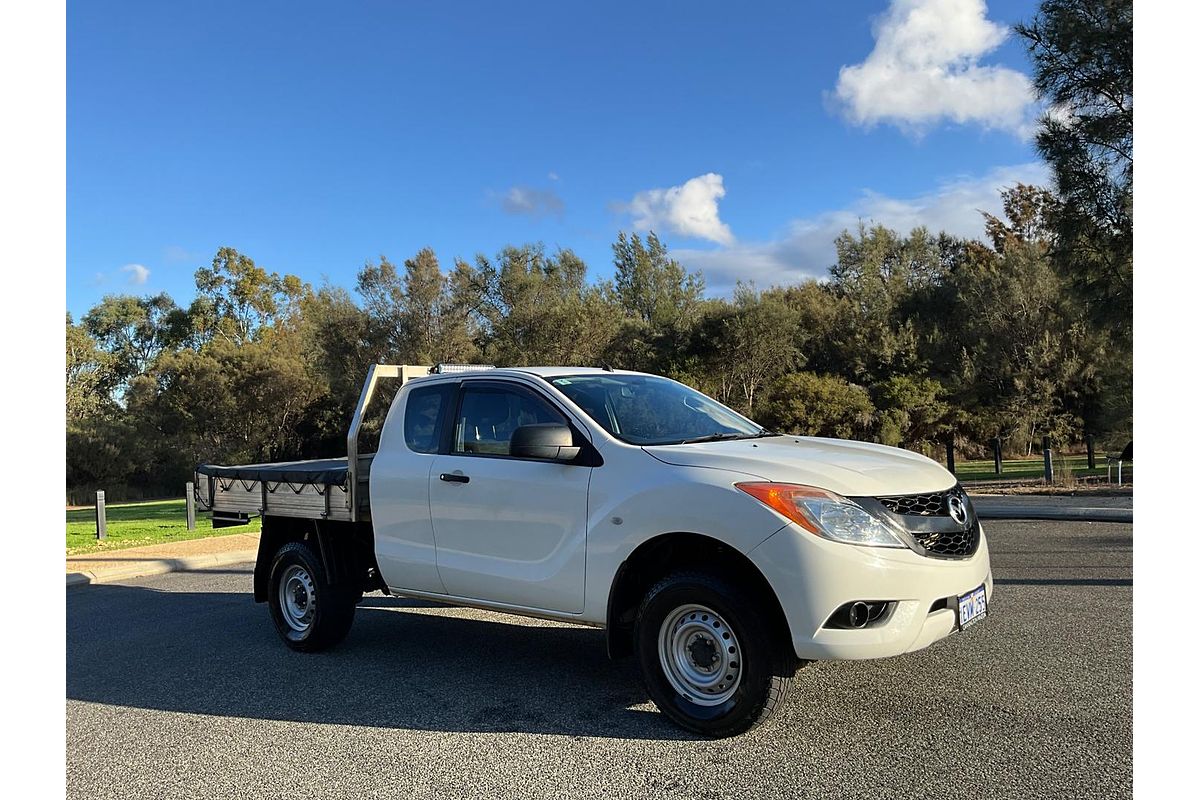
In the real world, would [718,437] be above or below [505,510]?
above

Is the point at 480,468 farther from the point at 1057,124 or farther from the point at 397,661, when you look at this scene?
the point at 1057,124

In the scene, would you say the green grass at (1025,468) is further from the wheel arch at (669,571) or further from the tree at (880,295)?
the wheel arch at (669,571)

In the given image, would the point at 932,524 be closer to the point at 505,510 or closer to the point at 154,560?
the point at 505,510

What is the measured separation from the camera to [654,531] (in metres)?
4.87

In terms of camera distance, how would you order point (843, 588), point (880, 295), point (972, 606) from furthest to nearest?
point (880, 295), point (972, 606), point (843, 588)

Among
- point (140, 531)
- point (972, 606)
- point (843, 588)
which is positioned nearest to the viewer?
point (843, 588)

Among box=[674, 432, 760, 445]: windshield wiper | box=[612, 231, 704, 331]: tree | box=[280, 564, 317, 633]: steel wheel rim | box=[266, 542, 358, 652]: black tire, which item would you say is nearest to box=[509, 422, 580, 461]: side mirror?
box=[674, 432, 760, 445]: windshield wiper

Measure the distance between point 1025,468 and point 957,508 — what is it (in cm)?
2172

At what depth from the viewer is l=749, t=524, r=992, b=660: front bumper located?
171 inches

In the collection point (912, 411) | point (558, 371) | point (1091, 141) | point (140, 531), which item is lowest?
point (140, 531)

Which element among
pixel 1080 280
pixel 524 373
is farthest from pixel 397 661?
pixel 1080 280

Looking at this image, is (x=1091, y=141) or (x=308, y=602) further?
(x=1091, y=141)

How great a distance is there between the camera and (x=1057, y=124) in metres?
15.4

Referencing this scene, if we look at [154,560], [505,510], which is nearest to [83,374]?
[154,560]
